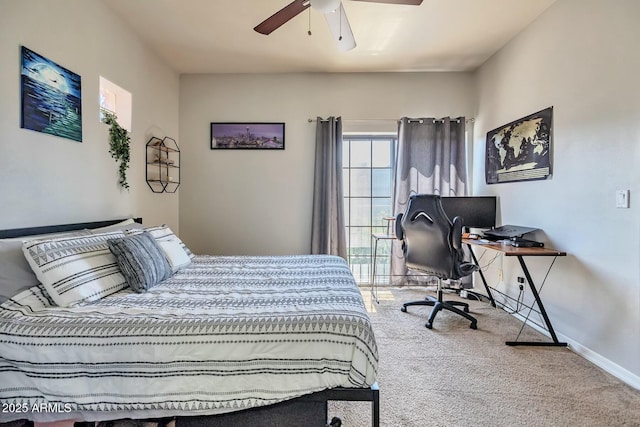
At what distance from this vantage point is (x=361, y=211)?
160 inches

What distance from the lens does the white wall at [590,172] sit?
194cm

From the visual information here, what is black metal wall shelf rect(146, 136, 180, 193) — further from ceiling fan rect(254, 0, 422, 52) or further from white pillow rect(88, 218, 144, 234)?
ceiling fan rect(254, 0, 422, 52)

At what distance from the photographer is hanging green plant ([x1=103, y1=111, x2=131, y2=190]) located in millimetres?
2566

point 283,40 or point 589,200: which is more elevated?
point 283,40

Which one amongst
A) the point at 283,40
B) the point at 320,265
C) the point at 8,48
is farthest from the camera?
the point at 283,40

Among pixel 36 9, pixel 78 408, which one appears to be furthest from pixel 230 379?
pixel 36 9

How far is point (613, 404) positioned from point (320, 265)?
6.05ft

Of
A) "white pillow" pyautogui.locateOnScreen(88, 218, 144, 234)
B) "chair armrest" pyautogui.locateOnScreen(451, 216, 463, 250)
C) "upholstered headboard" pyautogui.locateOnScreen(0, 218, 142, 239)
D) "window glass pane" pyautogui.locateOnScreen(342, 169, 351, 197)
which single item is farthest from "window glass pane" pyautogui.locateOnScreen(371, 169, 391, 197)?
"upholstered headboard" pyautogui.locateOnScreen(0, 218, 142, 239)

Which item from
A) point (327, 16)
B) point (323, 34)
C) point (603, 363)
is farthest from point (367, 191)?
point (603, 363)

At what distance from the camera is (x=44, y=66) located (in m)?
1.94

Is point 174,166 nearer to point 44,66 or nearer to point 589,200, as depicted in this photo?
point 44,66

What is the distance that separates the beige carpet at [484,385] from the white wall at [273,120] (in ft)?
6.42

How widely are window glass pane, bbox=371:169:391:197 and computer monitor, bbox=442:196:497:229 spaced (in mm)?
840

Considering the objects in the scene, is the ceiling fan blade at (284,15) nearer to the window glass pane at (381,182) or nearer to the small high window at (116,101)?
the small high window at (116,101)
